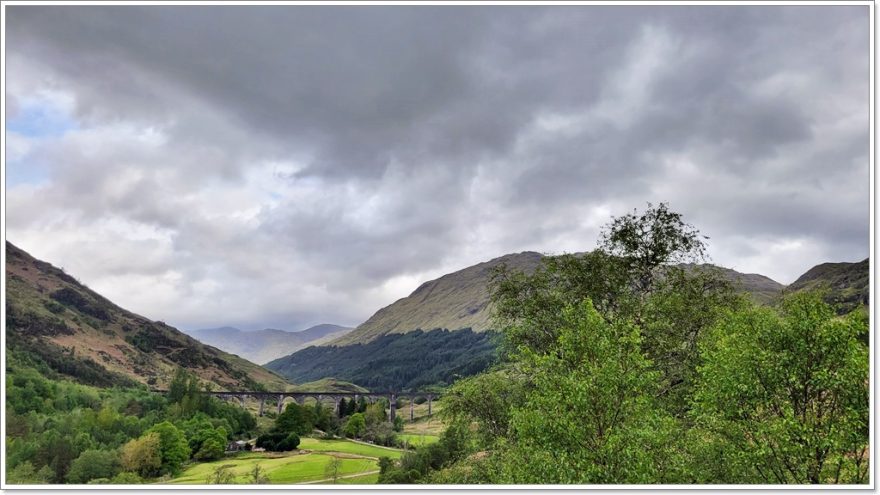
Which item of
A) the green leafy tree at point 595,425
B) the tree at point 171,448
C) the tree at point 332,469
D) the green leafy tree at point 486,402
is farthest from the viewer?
the tree at point 171,448

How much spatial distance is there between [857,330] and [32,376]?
372 feet

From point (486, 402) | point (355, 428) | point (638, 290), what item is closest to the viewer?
point (486, 402)

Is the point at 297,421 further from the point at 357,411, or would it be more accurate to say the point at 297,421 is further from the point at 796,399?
the point at 796,399

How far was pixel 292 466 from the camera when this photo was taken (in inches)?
2042

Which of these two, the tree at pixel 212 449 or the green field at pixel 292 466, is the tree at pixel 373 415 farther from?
the tree at pixel 212 449

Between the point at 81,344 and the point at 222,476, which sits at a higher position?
the point at 81,344

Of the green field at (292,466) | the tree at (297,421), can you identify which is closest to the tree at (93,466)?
the green field at (292,466)

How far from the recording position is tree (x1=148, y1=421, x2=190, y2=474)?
51.0m

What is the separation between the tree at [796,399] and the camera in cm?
1354

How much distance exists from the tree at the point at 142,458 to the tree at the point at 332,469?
610 inches

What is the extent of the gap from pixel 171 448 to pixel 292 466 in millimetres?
13872

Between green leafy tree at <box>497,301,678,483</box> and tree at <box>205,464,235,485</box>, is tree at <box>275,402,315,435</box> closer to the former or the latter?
tree at <box>205,464,235,485</box>

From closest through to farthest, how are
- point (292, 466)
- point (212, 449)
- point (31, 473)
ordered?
point (31, 473), point (292, 466), point (212, 449)

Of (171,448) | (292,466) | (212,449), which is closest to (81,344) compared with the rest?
(212,449)
